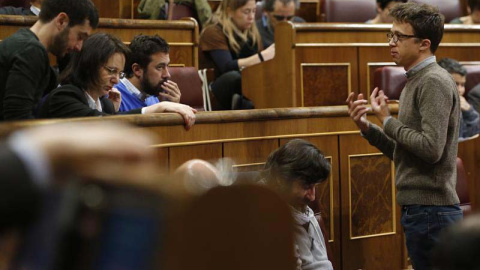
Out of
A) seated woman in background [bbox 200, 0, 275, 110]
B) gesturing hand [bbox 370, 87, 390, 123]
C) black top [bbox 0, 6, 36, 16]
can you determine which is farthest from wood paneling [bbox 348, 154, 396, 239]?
black top [bbox 0, 6, 36, 16]

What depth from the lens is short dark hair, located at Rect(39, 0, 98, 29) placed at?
39.8 inches

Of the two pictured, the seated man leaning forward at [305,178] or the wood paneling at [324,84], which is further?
the wood paneling at [324,84]

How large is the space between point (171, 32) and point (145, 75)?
42cm

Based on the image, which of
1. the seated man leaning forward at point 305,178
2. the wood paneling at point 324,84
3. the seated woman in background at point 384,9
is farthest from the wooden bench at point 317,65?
the seated man leaning forward at point 305,178

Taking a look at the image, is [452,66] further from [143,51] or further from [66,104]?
[66,104]

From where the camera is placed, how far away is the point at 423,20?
961 millimetres

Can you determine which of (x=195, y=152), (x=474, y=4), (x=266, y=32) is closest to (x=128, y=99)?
(x=195, y=152)

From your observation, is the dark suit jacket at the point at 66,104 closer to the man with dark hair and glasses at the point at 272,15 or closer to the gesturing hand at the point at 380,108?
the gesturing hand at the point at 380,108

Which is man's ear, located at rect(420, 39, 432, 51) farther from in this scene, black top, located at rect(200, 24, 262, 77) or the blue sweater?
black top, located at rect(200, 24, 262, 77)

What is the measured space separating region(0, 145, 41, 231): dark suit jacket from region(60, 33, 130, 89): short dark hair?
2.50 feet

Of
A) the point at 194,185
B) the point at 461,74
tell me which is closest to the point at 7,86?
the point at 194,185

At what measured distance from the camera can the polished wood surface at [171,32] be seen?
1442 millimetres

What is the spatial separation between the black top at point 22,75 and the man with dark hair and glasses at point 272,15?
840 millimetres

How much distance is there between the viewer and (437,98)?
0.90m
